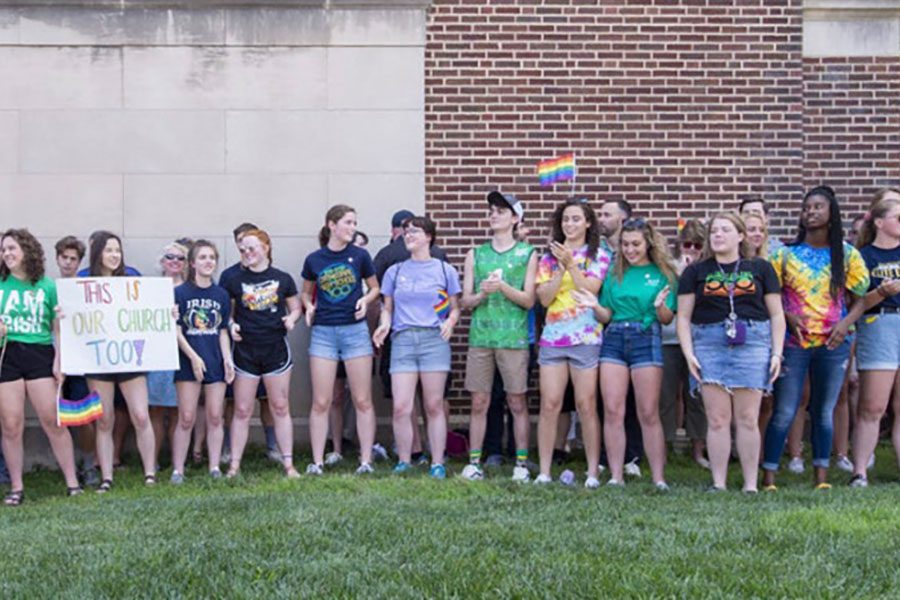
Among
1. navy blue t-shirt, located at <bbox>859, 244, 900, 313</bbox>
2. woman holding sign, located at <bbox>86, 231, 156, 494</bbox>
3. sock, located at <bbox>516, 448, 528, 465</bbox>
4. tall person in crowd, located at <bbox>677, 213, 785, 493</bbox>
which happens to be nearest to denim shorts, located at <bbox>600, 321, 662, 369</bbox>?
tall person in crowd, located at <bbox>677, 213, 785, 493</bbox>

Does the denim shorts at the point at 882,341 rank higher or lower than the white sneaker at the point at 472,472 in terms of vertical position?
higher

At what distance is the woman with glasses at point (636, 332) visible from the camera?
8.20 meters

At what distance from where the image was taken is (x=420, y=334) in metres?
8.98

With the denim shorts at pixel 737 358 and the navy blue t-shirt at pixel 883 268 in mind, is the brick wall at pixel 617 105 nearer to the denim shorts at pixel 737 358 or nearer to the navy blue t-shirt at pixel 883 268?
the navy blue t-shirt at pixel 883 268

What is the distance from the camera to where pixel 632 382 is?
8.37m

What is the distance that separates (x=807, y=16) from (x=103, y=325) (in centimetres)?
671

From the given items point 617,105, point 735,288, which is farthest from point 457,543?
point 617,105

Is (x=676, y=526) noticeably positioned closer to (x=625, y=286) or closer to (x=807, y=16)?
(x=625, y=286)

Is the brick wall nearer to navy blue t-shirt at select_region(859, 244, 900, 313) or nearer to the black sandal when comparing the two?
navy blue t-shirt at select_region(859, 244, 900, 313)

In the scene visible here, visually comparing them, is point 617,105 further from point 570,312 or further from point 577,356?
point 577,356

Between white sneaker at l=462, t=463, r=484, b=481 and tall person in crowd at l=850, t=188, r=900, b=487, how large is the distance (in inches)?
103

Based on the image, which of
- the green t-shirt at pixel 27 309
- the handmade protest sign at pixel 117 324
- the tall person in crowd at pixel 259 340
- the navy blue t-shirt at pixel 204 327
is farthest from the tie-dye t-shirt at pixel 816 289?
the green t-shirt at pixel 27 309

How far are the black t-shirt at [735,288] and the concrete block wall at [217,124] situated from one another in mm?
3293

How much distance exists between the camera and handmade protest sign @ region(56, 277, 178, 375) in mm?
8672
